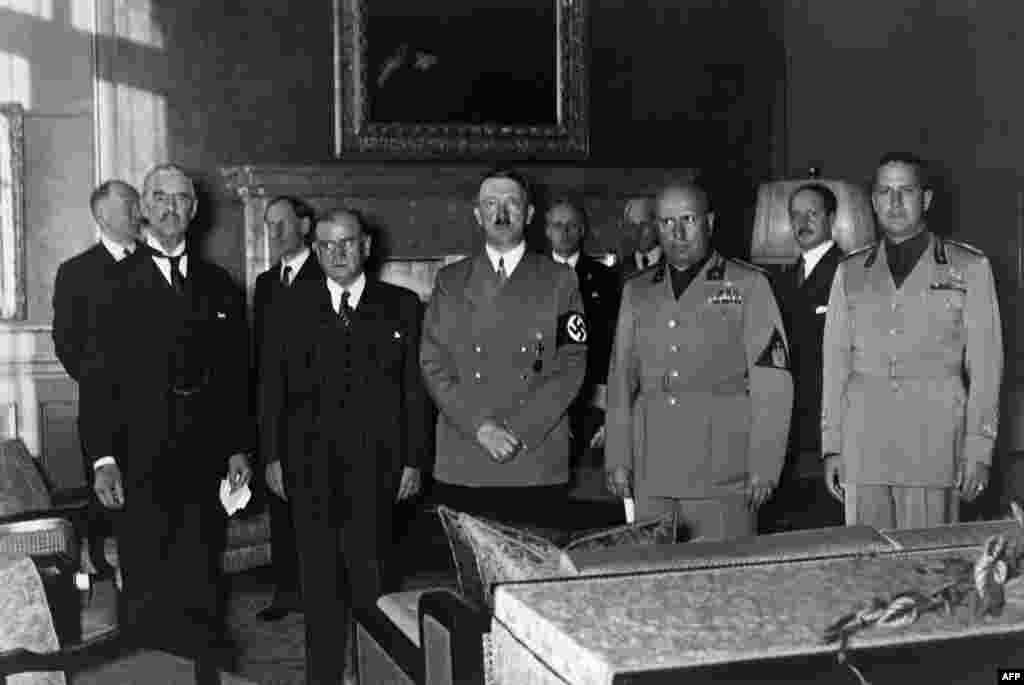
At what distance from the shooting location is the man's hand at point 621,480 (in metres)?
4.11

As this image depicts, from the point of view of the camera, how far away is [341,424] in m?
4.15

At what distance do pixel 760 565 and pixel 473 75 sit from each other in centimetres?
605

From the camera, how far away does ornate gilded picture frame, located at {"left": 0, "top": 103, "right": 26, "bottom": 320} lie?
6.95 metres

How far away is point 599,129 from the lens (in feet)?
28.0

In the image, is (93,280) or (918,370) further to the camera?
(93,280)

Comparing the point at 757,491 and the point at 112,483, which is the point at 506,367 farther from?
the point at 112,483

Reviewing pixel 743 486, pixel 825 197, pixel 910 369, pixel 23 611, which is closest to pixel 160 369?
pixel 23 611

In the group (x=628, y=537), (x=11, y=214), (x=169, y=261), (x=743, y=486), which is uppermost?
(x=11, y=214)

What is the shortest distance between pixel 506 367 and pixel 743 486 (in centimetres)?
79

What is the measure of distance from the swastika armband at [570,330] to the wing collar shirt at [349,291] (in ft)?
2.09

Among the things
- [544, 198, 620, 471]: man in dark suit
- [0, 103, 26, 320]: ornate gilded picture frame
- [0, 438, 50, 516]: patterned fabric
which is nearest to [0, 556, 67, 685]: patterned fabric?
[0, 438, 50, 516]: patterned fabric

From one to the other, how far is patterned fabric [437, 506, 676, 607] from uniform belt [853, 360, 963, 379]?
1460 millimetres

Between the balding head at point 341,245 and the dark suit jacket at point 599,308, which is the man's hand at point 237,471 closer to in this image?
the balding head at point 341,245

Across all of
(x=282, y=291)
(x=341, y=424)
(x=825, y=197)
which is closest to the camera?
(x=341, y=424)
